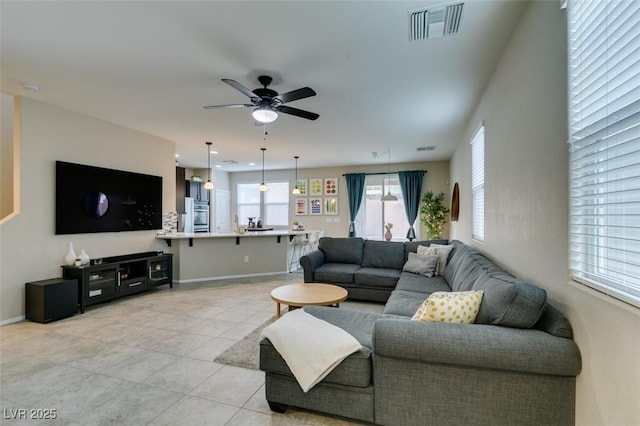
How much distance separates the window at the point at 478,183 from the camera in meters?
3.61

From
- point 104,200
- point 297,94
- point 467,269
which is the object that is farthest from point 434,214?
point 104,200

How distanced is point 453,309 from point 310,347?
894mm

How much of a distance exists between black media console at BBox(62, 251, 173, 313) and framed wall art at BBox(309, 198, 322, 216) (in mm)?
Answer: 4288

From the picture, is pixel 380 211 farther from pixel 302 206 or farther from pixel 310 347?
pixel 310 347

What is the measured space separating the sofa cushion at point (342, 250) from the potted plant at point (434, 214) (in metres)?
2.91

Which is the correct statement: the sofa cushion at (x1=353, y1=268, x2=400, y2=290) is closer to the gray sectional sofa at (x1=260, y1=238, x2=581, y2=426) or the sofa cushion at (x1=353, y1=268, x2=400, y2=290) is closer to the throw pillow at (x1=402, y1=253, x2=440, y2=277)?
the throw pillow at (x1=402, y1=253, x2=440, y2=277)

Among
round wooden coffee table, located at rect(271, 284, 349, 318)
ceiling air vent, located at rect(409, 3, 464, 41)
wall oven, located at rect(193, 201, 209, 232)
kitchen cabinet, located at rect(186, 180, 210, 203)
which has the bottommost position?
round wooden coffee table, located at rect(271, 284, 349, 318)

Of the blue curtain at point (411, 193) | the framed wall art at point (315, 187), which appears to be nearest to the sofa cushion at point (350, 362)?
the blue curtain at point (411, 193)

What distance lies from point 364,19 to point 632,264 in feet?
6.88

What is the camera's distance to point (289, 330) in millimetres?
1817

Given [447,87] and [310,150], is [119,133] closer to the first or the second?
[310,150]

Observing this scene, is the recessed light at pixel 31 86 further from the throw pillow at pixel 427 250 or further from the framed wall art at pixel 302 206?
the framed wall art at pixel 302 206

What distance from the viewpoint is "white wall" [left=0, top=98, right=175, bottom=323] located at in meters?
3.43

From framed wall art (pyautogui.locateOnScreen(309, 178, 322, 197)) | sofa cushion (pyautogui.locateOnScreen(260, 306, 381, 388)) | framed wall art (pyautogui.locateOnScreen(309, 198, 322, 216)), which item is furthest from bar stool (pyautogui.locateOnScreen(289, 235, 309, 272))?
sofa cushion (pyautogui.locateOnScreen(260, 306, 381, 388))
